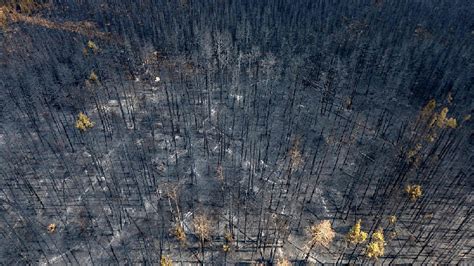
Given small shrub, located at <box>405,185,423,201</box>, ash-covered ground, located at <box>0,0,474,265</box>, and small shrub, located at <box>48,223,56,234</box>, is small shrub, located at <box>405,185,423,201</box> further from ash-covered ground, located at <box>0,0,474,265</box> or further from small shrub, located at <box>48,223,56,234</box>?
small shrub, located at <box>48,223,56,234</box>

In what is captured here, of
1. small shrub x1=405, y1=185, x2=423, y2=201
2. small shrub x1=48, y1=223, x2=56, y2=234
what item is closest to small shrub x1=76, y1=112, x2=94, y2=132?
small shrub x1=48, y1=223, x2=56, y2=234

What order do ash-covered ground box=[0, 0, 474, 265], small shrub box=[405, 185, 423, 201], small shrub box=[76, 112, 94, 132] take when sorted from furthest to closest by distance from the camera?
small shrub box=[76, 112, 94, 132]
small shrub box=[405, 185, 423, 201]
ash-covered ground box=[0, 0, 474, 265]

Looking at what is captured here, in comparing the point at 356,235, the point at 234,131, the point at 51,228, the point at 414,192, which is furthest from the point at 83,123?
the point at 414,192

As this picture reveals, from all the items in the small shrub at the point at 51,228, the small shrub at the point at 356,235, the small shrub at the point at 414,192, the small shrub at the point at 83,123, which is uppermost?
the small shrub at the point at 83,123

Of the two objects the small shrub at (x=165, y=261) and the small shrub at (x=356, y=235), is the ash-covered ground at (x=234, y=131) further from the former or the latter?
the small shrub at (x=356, y=235)

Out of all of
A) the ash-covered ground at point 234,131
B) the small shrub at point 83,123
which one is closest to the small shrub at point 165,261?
the ash-covered ground at point 234,131

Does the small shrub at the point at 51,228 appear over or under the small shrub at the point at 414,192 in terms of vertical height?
under

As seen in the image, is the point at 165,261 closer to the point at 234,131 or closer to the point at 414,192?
the point at 234,131

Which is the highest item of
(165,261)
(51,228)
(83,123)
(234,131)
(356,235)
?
(83,123)

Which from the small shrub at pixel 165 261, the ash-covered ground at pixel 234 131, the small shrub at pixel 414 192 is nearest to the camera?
the small shrub at pixel 165 261
